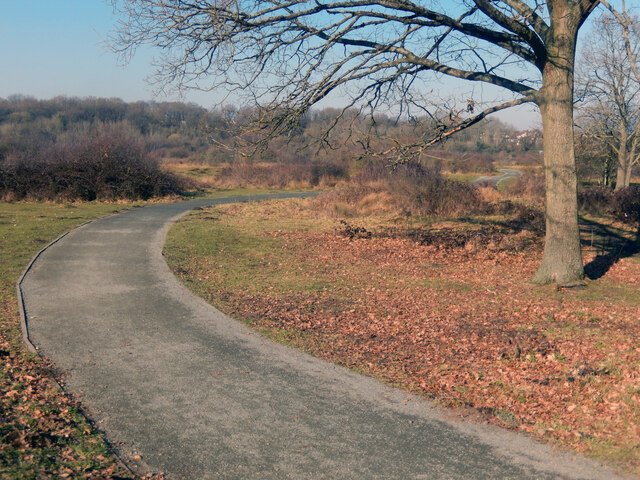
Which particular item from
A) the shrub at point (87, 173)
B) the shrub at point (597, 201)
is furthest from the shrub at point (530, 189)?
the shrub at point (87, 173)

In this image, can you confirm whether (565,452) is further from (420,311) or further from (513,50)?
(513,50)

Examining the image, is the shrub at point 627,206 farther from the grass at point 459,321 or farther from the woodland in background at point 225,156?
the grass at point 459,321

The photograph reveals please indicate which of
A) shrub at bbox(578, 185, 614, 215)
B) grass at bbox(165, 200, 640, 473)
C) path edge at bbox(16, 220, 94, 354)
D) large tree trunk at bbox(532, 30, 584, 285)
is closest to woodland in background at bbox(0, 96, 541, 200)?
large tree trunk at bbox(532, 30, 584, 285)

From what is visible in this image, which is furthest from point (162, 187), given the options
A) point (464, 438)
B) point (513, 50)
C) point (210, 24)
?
point (464, 438)

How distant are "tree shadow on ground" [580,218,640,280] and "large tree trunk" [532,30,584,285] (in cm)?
145

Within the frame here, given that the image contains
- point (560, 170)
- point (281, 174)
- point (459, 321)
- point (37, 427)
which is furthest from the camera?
point (281, 174)

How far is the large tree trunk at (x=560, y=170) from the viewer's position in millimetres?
10062

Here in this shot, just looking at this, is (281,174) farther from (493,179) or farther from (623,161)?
(623,161)

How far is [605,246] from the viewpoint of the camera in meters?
15.6

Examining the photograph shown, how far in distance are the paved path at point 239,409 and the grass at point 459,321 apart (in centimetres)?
47

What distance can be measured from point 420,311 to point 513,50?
5648 millimetres

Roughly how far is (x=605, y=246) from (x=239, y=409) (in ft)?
45.5

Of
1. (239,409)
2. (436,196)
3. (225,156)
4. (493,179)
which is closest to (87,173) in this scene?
(436,196)

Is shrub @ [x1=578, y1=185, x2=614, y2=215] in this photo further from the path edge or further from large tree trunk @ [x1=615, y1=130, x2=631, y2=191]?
the path edge
